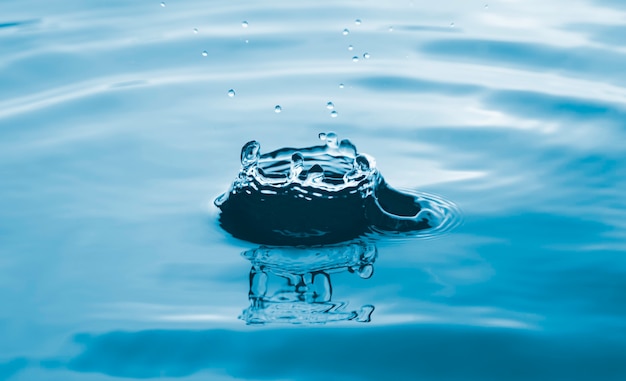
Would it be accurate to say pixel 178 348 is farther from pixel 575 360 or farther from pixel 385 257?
pixel 575 360

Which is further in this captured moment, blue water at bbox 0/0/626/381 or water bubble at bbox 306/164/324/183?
water bubble at bbox 306/164/324/183

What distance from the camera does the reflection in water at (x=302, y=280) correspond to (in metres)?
2.55

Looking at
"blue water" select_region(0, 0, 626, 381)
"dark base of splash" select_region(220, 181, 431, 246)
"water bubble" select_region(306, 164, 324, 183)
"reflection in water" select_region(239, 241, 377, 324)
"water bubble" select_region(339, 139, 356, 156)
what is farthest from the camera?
"water bubble" select_region(339, 139, 356, 156)

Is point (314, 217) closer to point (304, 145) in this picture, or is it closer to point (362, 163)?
point (362, 163)

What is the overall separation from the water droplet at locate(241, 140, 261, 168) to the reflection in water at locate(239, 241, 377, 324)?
47 cm

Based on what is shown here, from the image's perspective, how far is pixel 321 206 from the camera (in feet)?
10.5

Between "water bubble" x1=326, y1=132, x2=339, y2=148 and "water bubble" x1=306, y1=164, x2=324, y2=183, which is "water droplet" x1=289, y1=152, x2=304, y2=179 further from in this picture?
"water bubble" x1=326, y1=132, x2=339, y2=148

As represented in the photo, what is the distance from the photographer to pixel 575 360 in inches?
92.8

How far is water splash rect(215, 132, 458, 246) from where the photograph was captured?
309 centimetres

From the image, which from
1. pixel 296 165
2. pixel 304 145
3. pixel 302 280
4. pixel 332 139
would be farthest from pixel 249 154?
pixel 302 280

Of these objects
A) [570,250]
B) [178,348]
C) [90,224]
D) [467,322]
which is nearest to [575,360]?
[467,322]

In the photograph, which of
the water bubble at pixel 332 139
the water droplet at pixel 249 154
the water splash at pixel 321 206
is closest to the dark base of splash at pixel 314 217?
the water splash at pixel 321 206

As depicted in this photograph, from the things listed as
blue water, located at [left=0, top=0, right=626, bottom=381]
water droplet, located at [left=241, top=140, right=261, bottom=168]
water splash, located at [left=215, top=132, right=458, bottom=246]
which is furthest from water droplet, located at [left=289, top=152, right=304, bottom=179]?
blue water, located at [left=0, top=0, right=626, bottom=381]

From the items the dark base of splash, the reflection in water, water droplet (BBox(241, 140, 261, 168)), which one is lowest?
the reflection in water
